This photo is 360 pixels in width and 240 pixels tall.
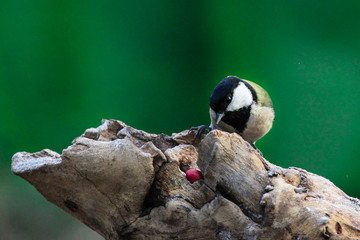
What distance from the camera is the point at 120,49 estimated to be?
1.61 m

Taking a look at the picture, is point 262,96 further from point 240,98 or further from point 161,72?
point 161,72

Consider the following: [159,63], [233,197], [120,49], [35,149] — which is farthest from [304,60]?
[35,149]

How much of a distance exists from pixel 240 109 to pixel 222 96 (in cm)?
10

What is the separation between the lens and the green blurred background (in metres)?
1.56

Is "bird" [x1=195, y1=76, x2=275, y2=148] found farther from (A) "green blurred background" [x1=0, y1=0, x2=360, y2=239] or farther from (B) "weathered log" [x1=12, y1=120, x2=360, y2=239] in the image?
(B) "weathered log" [x1=12, y1=120, x2=360, y2=239]

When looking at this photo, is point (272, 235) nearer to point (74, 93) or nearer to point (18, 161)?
point (18, 161)

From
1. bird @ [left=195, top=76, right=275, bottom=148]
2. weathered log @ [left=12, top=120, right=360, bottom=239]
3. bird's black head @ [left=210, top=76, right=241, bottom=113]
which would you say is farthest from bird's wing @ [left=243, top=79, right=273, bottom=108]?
weathered log @ [left=12, top=120, right=360, bottom=239]

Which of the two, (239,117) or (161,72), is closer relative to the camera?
(239,117)

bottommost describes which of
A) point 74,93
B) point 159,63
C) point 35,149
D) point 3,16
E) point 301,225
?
point 35,149

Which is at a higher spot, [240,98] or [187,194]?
[240,98]

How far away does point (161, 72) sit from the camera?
5.26 ft

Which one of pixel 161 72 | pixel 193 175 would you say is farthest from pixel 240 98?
pixel 193 175

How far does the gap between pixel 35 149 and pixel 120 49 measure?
51 cm

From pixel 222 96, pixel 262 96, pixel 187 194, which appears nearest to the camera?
pixel 187 194
